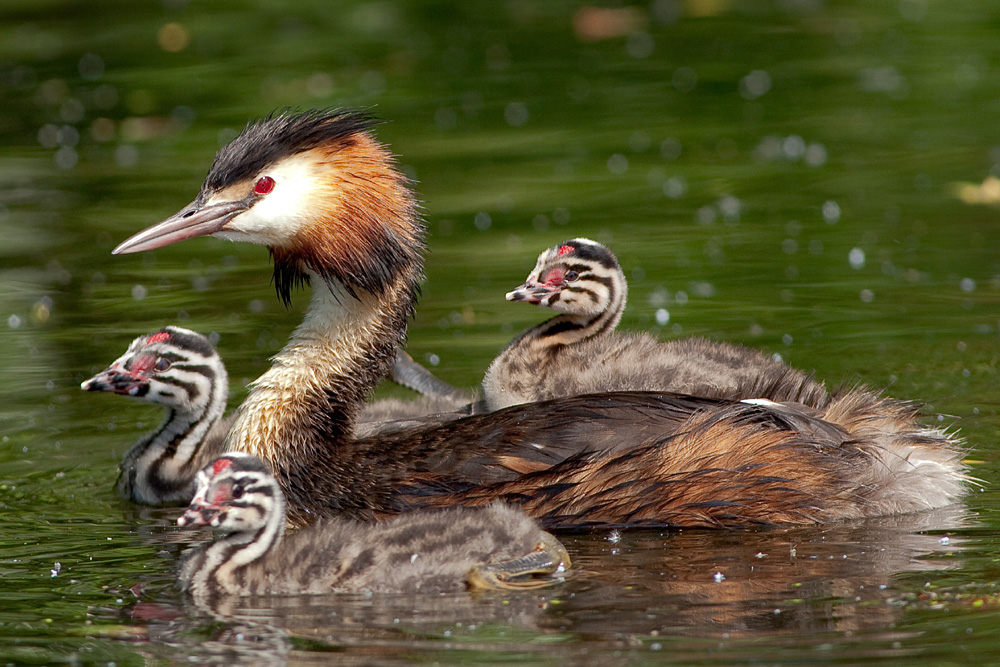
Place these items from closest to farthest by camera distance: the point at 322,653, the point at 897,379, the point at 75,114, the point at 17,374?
the point at 322,653 → the point at 897,379 → the point at 17,374 → the point at 75,114

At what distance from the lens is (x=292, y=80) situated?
54.6 feet

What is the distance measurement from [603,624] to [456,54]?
12.7 m

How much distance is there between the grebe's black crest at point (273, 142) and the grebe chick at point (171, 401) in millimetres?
1068

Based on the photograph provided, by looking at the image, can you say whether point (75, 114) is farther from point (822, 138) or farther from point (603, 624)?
point (603, 624)

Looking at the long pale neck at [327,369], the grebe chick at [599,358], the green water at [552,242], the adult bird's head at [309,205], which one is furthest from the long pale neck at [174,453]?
the grebe chick at [599,358]

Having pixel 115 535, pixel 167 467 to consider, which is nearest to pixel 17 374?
pixel 167 467

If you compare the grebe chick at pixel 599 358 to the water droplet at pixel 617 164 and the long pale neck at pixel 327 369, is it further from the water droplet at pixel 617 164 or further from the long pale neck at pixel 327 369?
the water droplet at pixel 617 164

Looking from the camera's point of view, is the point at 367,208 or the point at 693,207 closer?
the point at 367,208

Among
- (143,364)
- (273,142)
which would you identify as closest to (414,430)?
(273,142)

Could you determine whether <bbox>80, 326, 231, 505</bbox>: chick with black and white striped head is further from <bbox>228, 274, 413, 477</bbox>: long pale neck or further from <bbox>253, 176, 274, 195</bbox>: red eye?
<bbox>253, 176, 274, 195</bbox>: red eye

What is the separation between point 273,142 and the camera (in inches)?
291

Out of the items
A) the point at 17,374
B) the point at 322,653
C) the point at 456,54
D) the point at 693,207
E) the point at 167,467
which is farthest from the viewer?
the point at 456,54

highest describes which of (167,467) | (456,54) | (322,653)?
(456,54)

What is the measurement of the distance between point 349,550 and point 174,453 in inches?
87.2
